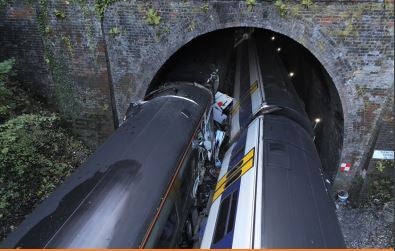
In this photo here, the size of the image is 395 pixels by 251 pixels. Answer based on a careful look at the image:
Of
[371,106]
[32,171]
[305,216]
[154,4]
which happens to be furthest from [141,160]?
[371,106]

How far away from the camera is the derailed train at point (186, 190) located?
3.44 metres

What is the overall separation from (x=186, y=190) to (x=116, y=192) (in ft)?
5.94

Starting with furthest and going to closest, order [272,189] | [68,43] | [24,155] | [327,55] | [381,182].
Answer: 1. [381,182]
2. [68,43]
3. [327,55]
4. [24,155]
5. [272,189]

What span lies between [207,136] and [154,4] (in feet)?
10.5

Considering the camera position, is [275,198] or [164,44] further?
[164,44]

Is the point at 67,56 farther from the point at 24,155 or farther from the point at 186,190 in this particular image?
the point at 186,190

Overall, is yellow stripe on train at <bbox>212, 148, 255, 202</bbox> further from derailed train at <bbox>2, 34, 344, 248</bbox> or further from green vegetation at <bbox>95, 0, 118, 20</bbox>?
green vegetation at <bbox>95, 0, 118, 20</bbox>

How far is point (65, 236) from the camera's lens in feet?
10.5

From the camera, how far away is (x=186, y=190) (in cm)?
539

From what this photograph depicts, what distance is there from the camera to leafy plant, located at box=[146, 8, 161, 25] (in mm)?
7261

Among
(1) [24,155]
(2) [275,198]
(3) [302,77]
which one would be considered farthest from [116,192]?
(3) [302,77]

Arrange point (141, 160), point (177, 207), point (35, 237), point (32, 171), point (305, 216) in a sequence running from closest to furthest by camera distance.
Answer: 1. point (35, 237)
2. point (305, 216)
3. point (141, 160)
4. point (177, 207)
5. point (32, 171)

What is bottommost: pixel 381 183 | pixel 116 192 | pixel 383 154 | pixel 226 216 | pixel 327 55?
pixel 381 183

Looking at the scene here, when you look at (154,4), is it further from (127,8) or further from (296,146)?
(296,146)
